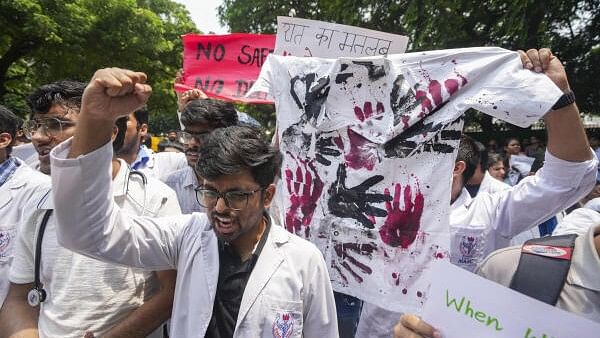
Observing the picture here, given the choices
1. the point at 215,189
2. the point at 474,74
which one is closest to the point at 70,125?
the point at 215,189

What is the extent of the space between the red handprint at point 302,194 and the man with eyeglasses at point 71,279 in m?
0.74

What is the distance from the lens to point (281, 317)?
1.59 m

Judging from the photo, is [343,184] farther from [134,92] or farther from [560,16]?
[560,16]

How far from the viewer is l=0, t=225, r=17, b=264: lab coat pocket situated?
82.9 inches

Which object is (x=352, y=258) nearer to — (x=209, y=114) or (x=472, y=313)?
(x=209, y=114)

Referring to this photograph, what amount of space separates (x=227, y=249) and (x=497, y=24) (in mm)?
11847

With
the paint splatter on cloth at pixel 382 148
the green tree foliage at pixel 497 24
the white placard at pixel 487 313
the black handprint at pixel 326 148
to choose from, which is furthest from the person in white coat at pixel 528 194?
the green tree foliage at pixel 497 24

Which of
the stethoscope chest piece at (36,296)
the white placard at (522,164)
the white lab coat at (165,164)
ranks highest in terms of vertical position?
the white placard at (522,164)

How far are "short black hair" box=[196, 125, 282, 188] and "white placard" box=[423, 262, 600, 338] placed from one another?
29.4 inches

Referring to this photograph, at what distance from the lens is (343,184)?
Result: 2408 mm

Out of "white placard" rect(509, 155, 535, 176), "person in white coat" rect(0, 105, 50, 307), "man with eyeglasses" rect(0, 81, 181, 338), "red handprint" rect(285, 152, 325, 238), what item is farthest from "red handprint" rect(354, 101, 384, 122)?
"white placard" rect(509, 155, 535, 176)

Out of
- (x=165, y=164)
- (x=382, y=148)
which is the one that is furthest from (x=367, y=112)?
(x=165, y=164)

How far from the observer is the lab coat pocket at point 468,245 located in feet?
7.79

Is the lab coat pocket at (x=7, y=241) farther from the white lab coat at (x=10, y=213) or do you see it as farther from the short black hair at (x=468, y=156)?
the short black hair at (x=468, y=156)
